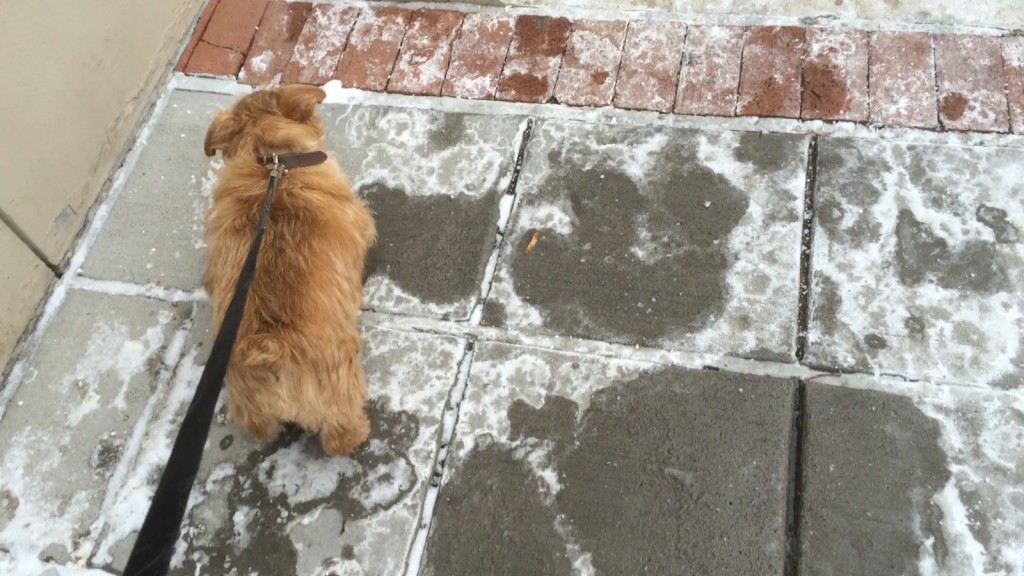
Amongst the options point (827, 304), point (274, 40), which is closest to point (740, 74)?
point (827, 304)

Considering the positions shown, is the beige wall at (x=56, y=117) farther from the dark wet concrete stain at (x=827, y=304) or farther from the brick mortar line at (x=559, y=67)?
the dark wet concrete stain at (x=827, y=304)

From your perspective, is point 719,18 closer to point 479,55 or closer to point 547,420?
point 479,55

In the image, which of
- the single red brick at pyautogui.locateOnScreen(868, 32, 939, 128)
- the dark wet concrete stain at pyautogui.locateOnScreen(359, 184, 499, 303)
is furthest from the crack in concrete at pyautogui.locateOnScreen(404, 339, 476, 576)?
the single red brick at pyautogui.locateOnScreen(868, 32, 939, 128)

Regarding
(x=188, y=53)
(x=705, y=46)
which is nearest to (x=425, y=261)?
(x=705, y=46)

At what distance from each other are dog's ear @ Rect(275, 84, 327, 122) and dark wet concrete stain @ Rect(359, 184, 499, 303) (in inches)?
21.7

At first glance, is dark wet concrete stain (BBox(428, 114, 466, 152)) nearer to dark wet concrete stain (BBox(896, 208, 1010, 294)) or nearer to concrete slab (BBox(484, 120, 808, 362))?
concrete slab (BBox(484, 120, 808, 362))

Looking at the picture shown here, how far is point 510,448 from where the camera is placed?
111 inches

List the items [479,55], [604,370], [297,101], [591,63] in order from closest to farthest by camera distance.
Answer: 1. [604,370]
2. [297,101]
3. [591,63]
4. [479,55]

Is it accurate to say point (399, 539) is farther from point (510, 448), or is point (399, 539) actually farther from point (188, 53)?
point (188, 53)

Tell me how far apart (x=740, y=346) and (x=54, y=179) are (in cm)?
317

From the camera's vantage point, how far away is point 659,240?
126 inches

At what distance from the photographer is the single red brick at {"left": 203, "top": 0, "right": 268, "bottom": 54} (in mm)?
4164

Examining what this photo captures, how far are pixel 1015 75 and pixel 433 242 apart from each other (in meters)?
A: 2.75

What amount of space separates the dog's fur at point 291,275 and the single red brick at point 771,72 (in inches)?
74.3
